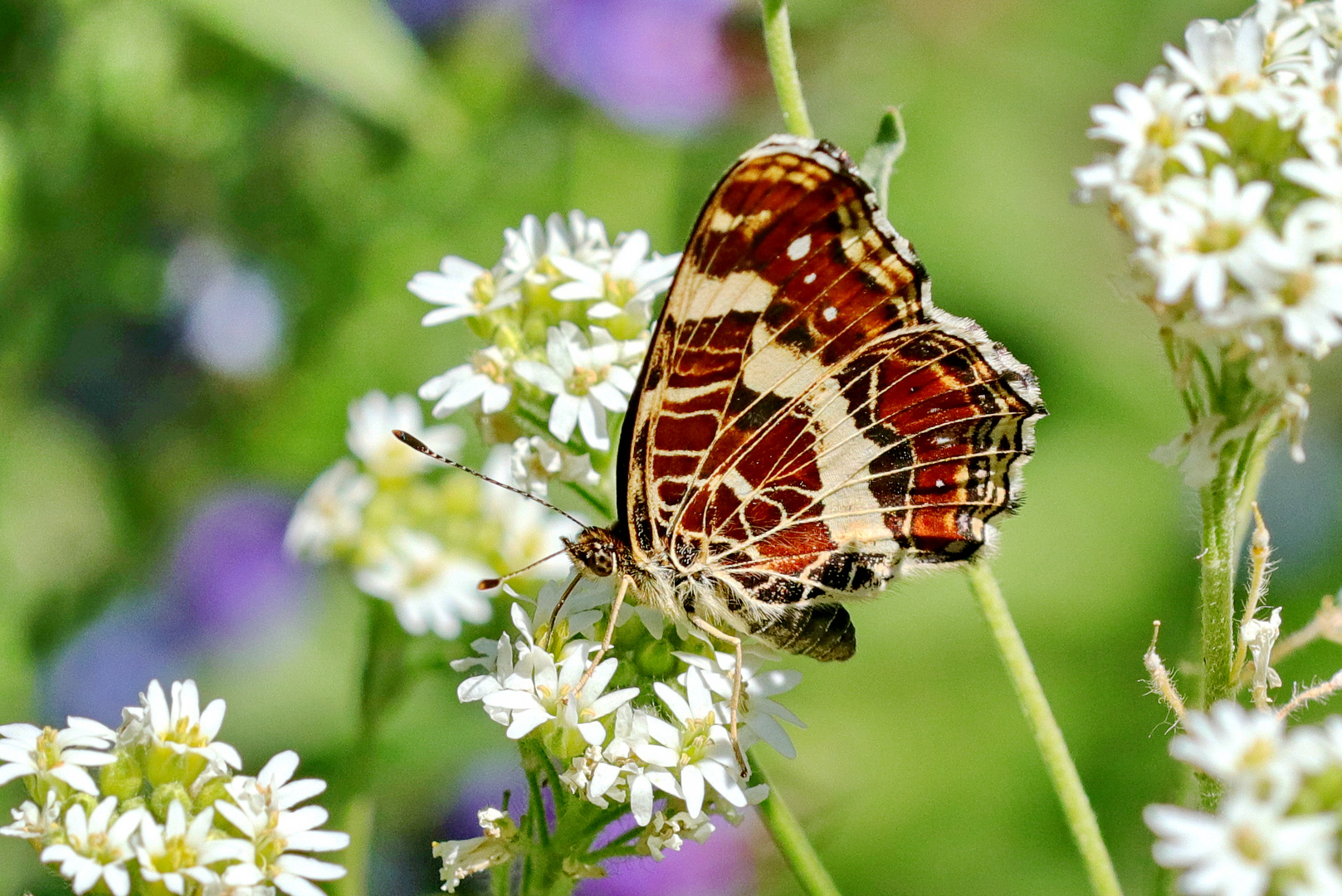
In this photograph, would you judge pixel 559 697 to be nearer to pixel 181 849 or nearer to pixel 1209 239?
pixel 181 849

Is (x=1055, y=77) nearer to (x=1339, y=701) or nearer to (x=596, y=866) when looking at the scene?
(x=1339, y=701)

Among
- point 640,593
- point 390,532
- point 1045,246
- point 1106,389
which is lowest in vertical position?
point 640,593

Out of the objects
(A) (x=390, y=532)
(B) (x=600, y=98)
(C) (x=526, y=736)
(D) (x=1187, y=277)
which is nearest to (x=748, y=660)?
(C) (x=526, y=736)

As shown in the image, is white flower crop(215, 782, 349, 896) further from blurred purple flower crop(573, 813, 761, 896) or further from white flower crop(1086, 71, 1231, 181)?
blurred purple flower crop(573, 813, 761, 896)

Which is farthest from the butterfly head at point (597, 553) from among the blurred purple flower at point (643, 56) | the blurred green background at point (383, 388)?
the blurred purple flower at point (643, 56)

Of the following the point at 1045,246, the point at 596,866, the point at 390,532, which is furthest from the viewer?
the point at 1045,246

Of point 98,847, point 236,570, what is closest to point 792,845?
point 98,847

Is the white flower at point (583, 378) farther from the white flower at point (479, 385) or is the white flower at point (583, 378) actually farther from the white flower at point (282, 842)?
the white flower at point (282, 842)

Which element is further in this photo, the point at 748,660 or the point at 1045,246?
the point at 1045,246
